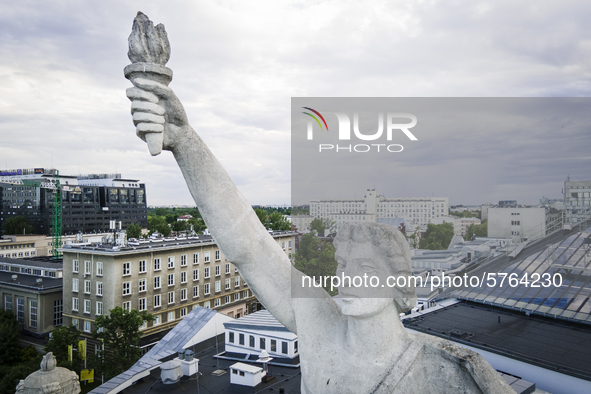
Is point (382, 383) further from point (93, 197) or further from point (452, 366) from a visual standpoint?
point (93, 197)

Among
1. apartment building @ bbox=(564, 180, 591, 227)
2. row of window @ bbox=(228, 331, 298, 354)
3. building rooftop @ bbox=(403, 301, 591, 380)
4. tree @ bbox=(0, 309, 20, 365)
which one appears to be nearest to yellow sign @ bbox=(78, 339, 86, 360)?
tree @ bbox=(0, 309, 20, 365)

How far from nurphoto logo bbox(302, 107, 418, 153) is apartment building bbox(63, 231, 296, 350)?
1043 inches

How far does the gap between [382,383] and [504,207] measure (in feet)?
13.3

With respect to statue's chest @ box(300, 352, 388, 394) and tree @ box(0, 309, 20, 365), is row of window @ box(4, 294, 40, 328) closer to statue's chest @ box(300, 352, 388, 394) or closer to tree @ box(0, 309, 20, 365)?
tree @ box(0, 309, 20, 365)

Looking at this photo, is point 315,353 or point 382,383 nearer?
point 382,383

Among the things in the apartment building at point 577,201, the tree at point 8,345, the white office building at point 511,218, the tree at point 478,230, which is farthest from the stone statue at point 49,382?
the tree at point 8,345

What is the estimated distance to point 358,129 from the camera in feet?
12.2

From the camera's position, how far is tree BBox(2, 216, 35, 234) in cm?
7700

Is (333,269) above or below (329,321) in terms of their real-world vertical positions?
above

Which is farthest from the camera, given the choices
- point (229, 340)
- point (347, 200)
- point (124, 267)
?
point (124, 267)

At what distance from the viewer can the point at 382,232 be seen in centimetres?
299

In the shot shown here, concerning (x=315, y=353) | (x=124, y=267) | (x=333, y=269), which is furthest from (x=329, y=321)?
(x=124, y=267)

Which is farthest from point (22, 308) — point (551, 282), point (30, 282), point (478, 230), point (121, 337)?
point (478, 230)

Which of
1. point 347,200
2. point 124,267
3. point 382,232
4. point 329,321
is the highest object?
point 347,200
